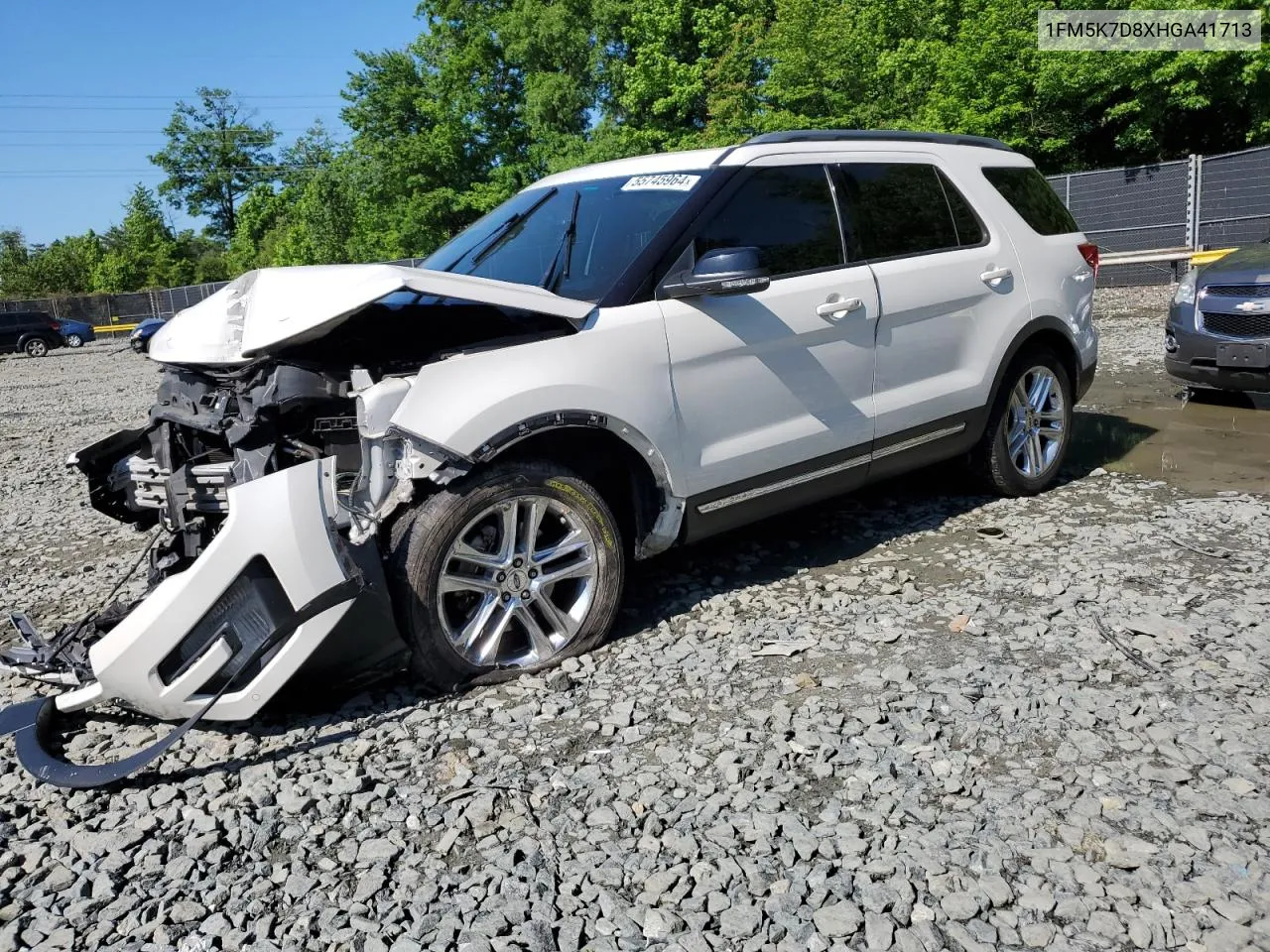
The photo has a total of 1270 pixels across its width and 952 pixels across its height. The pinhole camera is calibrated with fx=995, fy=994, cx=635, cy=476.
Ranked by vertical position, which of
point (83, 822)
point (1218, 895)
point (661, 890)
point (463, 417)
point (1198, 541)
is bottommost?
point (1198, 541)

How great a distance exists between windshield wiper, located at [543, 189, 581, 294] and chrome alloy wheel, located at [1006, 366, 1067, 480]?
2.65 metres

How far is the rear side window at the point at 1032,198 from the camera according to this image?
5566 millimetres

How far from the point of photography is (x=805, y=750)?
3184 millimetres

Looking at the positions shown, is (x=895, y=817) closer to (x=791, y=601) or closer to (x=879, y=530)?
(x=791, y=601)

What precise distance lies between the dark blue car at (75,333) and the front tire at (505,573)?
34284 millimetres

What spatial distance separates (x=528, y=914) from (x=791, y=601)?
2.25m

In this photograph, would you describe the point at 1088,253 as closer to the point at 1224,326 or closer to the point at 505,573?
the point at 1224,326

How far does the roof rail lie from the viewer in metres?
4.54

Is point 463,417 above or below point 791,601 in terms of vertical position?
above

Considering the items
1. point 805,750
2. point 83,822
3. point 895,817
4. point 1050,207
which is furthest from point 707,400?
point 1050,207

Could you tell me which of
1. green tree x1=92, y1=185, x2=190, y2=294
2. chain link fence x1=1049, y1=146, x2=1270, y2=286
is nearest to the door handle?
chain link fence x1=1049, y1=146, x2=1270, y2=286

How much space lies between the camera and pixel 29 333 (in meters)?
30.5

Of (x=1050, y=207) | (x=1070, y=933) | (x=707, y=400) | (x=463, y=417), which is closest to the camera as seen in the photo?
(x=1070, y=933)

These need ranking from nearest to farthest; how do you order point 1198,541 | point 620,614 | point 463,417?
1. point 463,417
2. point 620,614
3. point 1198,541
